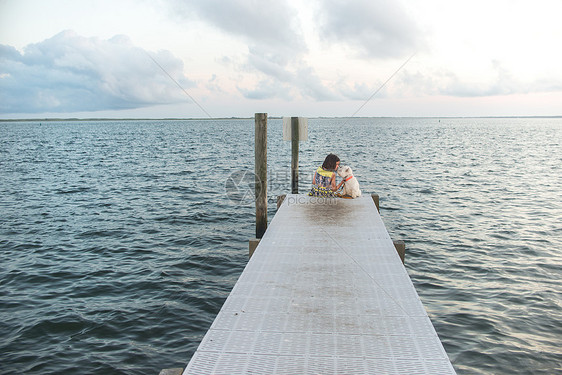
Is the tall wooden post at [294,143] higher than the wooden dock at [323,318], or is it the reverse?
the tall wooden post at [294,143]

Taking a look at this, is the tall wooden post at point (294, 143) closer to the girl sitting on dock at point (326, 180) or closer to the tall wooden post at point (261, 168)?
the girl sitting on dock at point (326, 180)

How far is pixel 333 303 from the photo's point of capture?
572cm

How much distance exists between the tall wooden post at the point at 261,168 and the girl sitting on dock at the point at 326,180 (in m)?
1.54

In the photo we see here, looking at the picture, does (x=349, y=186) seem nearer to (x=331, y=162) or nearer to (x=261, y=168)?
(x=331, y=162)

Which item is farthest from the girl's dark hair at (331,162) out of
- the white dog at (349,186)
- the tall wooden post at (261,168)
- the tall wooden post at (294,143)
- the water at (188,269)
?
the water at (188,269)

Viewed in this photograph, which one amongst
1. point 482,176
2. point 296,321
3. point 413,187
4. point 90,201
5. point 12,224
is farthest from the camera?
point 482,176

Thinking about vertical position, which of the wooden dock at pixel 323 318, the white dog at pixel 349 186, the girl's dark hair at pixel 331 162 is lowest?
the wooden dock at pixel 323 318

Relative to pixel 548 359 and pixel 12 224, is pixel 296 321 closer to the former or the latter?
pixel 548 359

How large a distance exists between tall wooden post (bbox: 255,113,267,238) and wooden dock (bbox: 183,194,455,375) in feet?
10.7

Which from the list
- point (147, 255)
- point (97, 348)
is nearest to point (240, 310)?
point (97, 348)

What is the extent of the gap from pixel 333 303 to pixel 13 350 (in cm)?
553

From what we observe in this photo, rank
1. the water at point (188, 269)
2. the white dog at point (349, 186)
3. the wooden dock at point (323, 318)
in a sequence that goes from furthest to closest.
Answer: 1. the white dog at point (349, 186)
2. the water at point (188, 269)
3. the wooden dock at point (323, 318)

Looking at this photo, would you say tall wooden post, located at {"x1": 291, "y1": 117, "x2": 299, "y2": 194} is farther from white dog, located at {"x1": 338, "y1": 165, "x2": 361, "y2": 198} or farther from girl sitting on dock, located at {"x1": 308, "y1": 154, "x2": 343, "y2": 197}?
white dog, located at {"x1": 338, "y1": 165, "x2": 361, "y2": 198}

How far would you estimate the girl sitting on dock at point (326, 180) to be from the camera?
1184 centimetres
